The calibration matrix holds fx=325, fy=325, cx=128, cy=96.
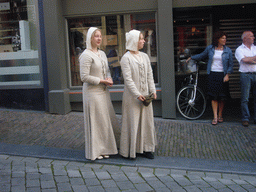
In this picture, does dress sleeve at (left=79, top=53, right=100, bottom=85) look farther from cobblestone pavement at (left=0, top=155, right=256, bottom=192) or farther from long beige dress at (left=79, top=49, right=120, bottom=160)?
cobblestone pavement at (left=0, top=155, right=256, bottom=192)

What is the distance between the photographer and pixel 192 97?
24.6ft

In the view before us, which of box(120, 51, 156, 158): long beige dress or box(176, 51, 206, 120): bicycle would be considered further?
box(176, 51, 206, 120): bicycle

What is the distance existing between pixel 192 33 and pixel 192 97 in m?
3.18

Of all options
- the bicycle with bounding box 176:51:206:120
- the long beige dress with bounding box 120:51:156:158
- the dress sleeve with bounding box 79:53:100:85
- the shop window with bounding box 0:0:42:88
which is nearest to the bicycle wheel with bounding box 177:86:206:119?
the bicycle with bounding box 176:51:206:120

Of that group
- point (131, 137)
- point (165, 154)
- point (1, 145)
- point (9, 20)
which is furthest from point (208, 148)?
point (9, 20)

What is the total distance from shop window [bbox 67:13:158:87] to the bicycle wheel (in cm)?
76

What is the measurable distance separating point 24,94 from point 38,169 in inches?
166

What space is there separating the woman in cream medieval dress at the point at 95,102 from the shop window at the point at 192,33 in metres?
5.29

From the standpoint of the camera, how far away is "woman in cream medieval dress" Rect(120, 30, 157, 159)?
494cm

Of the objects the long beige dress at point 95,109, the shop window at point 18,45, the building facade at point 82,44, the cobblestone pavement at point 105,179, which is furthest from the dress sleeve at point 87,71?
the shop window at point 18,45

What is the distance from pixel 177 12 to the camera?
32.5 feet

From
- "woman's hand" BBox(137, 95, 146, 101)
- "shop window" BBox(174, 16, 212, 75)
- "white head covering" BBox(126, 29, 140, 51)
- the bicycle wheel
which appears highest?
"shop window" BBox(174, 16, 212, 75)

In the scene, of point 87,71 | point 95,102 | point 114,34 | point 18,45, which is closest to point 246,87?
point 114,34

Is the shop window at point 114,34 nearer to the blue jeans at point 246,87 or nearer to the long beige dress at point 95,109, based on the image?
the blue jeans at point 246,87
